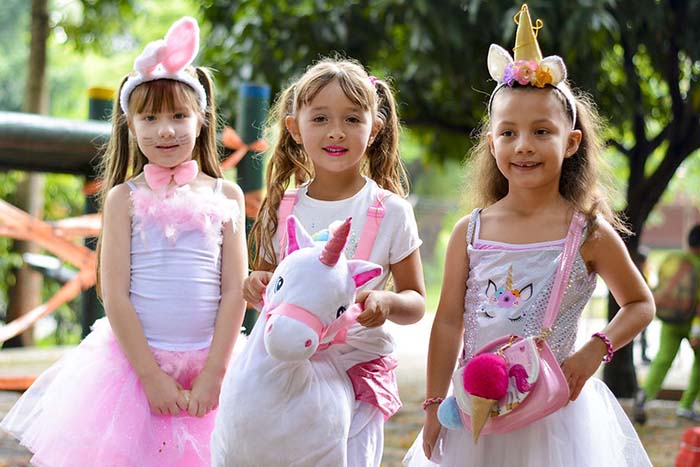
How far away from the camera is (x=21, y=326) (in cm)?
513

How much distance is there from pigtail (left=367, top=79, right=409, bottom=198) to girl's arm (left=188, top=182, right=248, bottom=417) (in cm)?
46

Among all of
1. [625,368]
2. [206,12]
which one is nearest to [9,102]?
[206,12]

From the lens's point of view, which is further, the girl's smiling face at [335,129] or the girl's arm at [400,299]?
the girl's smiling face at [335,129]

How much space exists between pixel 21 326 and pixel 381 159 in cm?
279

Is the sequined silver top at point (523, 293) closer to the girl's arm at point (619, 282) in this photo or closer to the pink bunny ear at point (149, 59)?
the girl's arm at point (619, 282)

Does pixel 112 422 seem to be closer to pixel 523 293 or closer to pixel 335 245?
pixel 335 245

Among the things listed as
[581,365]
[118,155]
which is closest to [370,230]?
[581,365]

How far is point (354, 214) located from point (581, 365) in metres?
0.75

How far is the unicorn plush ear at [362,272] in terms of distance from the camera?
8.08 feet

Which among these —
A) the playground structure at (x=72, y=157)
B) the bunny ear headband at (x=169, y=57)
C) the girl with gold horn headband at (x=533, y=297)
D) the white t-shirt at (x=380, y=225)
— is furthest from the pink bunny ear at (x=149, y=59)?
the playground structure at (x=72, y=157)

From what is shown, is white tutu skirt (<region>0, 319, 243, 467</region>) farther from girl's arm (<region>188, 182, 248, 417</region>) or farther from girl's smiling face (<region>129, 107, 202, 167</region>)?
girl's smiling face (<region>129, 107, 202, 167</region>)

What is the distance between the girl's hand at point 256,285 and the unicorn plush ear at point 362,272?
12.3 inches

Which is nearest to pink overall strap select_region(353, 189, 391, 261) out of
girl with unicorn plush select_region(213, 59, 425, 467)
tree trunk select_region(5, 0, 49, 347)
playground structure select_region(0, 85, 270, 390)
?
girl with unicorn plush select_region(213, 59, 425, 467)

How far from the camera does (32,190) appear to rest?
34.5ft
